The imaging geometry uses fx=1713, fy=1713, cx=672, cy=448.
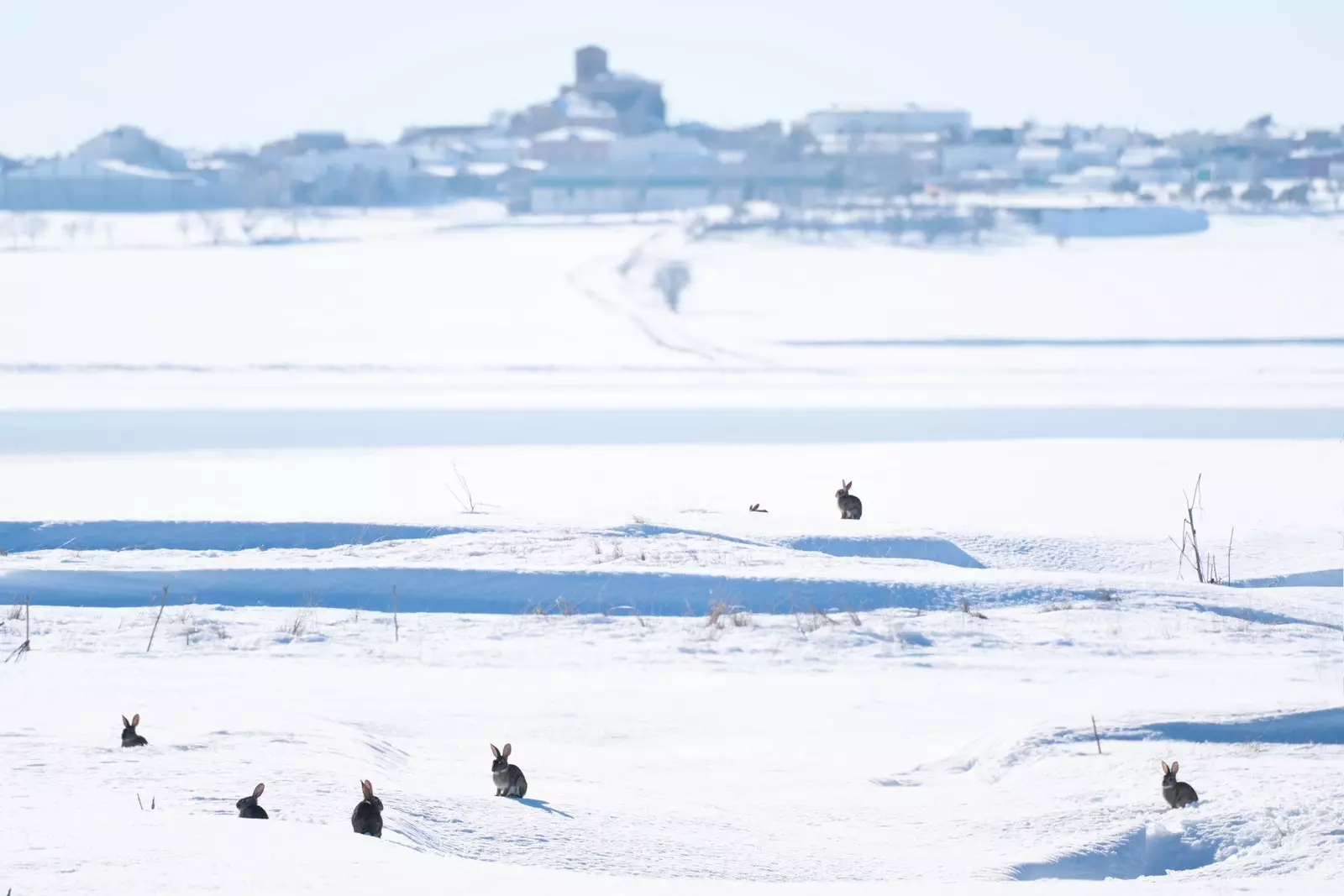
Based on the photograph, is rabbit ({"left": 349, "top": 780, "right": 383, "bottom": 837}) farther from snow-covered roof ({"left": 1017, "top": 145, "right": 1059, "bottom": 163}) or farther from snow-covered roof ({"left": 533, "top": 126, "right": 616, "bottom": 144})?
snow-covered roof ({"left": 1017, "top": 145, "right": 1059, "bottom": 163})

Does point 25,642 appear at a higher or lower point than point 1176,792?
lower

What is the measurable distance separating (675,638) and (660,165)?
99573mm

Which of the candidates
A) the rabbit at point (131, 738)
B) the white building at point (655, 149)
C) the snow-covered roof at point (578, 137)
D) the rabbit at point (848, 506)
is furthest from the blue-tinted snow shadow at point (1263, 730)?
the snow-covered roof at point (578, 137)

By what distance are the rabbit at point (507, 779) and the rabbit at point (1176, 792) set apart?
170 cm

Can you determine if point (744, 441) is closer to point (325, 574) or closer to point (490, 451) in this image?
point (490, 451)

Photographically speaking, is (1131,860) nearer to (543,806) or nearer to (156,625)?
(543,806)

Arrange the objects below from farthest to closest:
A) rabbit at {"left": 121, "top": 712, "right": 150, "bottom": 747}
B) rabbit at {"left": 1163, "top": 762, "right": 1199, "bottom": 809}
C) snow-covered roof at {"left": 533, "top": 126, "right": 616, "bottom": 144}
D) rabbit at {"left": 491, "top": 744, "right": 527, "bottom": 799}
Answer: snow-covered roof at {"left": 533, "top": 126, "right": 616, "bottom": 144} → rabbit at {"left": 121, "top": 712, "right": 150, "bottom": 747} → rabbit at {"left": 491, "top": 744, "right": 527, "bottom": 799} → rabbit at {"left": 1163, "top": 762, "right": 1199, "bottom": 809}

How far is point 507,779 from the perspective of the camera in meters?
4.56

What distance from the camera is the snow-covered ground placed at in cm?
423

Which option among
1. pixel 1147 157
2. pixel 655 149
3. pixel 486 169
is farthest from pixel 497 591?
pixel 1147 157

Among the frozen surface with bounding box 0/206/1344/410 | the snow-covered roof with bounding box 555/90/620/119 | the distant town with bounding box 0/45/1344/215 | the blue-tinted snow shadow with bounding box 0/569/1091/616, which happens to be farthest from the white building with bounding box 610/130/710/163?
the blue-tinted snow shadow with bounding box 0/569/1091/616

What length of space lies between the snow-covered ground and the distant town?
66412 millimetres

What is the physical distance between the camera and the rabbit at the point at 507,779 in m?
4.56

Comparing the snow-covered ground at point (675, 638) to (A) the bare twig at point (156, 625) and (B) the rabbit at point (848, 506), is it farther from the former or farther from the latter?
(B) the rabbit at point (848, 506)
